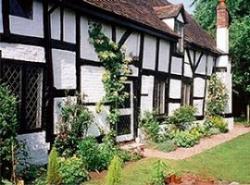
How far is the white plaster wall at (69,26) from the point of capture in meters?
12.0

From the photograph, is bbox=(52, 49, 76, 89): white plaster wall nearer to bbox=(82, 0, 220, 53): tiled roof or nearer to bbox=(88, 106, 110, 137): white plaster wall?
bbox=(88, 106, 110, 137): white plaster wall

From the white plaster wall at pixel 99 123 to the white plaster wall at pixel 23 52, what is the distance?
2.85 m

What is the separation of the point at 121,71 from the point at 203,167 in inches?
159

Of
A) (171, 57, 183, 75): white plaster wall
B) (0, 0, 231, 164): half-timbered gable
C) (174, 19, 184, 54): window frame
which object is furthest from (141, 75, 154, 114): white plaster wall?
(174, 19, 184, 54): window frame

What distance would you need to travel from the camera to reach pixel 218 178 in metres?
11.1

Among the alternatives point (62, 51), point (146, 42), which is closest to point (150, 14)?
point (146, 42)

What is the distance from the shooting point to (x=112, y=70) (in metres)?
14.1

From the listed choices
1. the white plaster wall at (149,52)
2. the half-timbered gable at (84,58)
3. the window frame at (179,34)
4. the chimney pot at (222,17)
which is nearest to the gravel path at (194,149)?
the half-timbered gable at (84,58)

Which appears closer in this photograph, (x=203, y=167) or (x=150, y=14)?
(x=203, y=167)

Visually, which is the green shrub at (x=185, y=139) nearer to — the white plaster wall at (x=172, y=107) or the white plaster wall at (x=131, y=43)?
the white plaster wall at (x=172, y=107)

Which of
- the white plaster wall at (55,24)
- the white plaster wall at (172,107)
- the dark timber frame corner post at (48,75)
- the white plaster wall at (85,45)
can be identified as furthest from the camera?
the white plaster wall at (172,107)

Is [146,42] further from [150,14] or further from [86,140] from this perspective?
[86,140]

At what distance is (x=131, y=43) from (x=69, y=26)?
381 cm

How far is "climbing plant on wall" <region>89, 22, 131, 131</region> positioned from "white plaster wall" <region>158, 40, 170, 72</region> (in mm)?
3818
